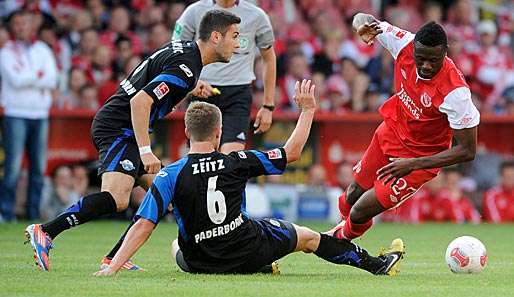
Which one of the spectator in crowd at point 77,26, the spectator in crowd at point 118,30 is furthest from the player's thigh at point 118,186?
the spectator in crowd at point 77,26

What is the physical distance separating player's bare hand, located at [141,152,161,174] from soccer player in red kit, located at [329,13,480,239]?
1.77 meters

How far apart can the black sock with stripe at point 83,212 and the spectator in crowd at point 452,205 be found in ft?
30.9

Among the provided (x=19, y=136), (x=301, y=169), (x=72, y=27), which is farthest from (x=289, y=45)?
(x=19, y=136)

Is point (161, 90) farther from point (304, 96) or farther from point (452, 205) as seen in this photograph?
point (452, 205)

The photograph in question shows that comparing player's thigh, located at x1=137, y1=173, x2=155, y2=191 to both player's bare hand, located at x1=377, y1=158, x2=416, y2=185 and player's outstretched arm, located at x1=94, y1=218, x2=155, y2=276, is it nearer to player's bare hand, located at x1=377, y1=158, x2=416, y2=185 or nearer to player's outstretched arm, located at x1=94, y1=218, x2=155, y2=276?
player's outstretched arm, located at x1=94, y1=218, x2=155, y2=276

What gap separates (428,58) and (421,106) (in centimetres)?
58

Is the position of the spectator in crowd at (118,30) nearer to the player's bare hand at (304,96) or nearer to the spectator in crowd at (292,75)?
the spectator in crowd at (292,75)

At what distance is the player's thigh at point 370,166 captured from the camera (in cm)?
1015

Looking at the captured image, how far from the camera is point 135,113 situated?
8.73 meters

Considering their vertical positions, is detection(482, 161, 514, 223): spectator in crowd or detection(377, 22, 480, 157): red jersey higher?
detection(377, 22, 480, 157): red jersey

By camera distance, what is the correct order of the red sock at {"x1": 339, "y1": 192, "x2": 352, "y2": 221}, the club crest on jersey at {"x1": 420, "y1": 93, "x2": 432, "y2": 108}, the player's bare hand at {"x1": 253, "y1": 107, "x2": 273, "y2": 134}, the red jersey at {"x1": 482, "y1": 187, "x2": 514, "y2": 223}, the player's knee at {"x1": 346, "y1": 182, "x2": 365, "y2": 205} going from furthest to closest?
the red jersey at {"x1": 482, "y1": 187, "x2": 514, "y2": 223} → the player's bare hand at {"x1": 253, "y1": 107, "x2": 273, "y2": 134} → the red sock at {"x1": 339, "y1": 192, "x2": 352, "y2": 221} → the player's knee at {"x1": 346, "y1": 182, "x2": 365, "y2": 205} → the club crest on jersey at {"x1": 420, "y1": 93, "x2": 432, "y2": 108}

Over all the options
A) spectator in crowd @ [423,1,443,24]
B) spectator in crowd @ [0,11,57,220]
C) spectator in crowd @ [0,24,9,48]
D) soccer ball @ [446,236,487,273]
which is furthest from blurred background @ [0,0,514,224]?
soccer ball @ [446,236,487,273]

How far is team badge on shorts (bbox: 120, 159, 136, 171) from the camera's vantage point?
9.28 m

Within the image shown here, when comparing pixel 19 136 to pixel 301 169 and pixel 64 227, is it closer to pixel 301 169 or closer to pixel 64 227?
pixel 301 169
